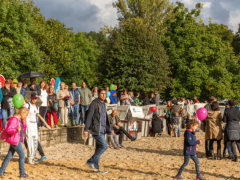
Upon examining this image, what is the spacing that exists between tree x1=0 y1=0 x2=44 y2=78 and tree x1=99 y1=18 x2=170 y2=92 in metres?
8.52

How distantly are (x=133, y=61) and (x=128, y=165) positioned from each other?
1750cm

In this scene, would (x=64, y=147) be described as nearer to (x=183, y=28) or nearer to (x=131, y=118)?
(x=131, y=118)

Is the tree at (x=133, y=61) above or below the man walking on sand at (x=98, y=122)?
above

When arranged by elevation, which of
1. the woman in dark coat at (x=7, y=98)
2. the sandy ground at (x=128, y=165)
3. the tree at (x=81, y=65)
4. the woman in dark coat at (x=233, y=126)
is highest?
the tree at (x=81, y=65)

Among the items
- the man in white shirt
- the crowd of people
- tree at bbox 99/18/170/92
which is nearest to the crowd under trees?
tree at bbox 99/18/170/92

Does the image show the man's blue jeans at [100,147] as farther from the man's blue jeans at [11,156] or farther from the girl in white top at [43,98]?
the girl in white top at [43,98]

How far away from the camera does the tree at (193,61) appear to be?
31.5 meters

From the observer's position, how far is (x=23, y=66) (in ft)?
104

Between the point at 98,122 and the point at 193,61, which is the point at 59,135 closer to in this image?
the point at 98,122

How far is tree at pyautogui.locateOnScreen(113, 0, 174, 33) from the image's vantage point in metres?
41.8

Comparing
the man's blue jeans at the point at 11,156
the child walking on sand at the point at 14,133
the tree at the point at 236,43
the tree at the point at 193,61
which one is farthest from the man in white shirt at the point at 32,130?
the tree at the point at 236,43

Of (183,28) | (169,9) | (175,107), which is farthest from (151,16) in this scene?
(175,107)

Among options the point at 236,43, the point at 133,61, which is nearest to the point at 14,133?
the point at 133,61

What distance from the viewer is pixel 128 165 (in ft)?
29.6
